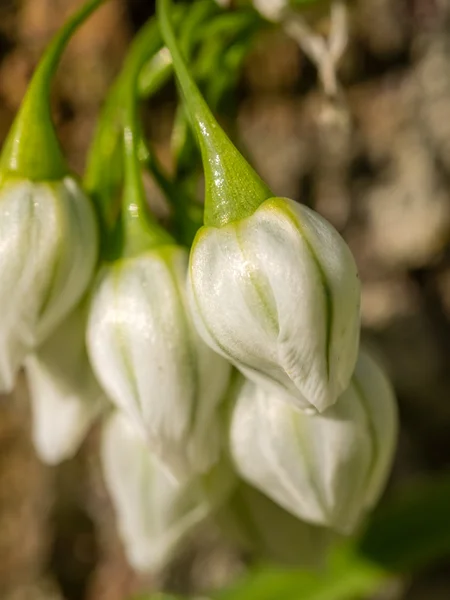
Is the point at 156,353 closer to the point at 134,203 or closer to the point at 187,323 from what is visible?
the point at 187,323

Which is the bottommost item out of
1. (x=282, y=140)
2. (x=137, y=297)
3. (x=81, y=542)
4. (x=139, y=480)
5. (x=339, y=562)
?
(x=81, y=542)

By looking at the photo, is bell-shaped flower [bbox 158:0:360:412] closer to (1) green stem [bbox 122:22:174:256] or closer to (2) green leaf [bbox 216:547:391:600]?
→ (1) green stem [bbox 122:22:174:256]

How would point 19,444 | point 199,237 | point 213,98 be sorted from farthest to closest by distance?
point 19,444 < point 213,98 < point 199,237

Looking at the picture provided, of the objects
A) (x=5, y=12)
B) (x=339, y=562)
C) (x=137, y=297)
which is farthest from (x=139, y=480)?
(x=5, y=12)

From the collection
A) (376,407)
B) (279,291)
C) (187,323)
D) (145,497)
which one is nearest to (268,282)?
(279,291)

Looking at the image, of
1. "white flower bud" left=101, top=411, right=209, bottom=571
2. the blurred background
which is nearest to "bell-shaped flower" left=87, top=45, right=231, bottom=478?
"white flower bud" left=101, top=411, right=209, bottom=571

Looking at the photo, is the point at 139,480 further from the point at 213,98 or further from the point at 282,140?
the point at 282,140
